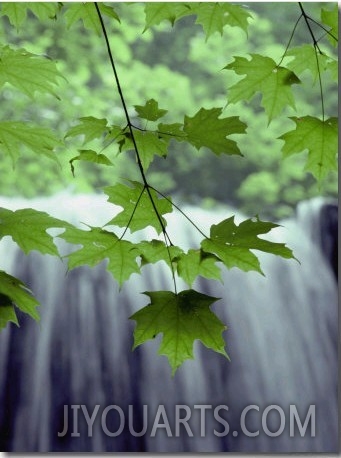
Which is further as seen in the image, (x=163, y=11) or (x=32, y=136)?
(x=163, y=11)

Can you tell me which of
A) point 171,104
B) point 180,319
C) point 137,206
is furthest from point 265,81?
point 171,104

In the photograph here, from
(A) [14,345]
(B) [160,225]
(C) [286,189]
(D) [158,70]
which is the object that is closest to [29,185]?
(D) [158,70]

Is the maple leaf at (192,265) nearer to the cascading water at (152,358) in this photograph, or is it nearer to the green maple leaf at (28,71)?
the green maple leaf at (28,71)

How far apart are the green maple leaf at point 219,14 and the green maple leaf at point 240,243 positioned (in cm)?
31

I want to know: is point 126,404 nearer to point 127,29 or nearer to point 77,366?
point 77,366

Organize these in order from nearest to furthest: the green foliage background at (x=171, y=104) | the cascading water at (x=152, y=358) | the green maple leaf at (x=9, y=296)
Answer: the green maple leaf at (x=9, y=296), the cascading water at (x=152, y=358), the green foliage background at (x=171, y=104)

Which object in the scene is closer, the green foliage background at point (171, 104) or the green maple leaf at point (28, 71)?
the green maple leaf at point (28, 71)

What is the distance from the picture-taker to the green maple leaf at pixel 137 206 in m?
0.80

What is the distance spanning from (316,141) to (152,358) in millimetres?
1820

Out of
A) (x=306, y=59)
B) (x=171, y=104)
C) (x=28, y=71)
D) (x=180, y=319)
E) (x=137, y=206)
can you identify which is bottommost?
(x=180, y=319)

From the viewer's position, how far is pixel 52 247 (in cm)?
73

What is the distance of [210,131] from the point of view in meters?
0.79

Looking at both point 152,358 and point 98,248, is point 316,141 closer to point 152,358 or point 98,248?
point 98,248

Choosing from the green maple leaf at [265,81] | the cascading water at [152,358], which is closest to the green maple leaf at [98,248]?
the green maple leaf at [265,81]
